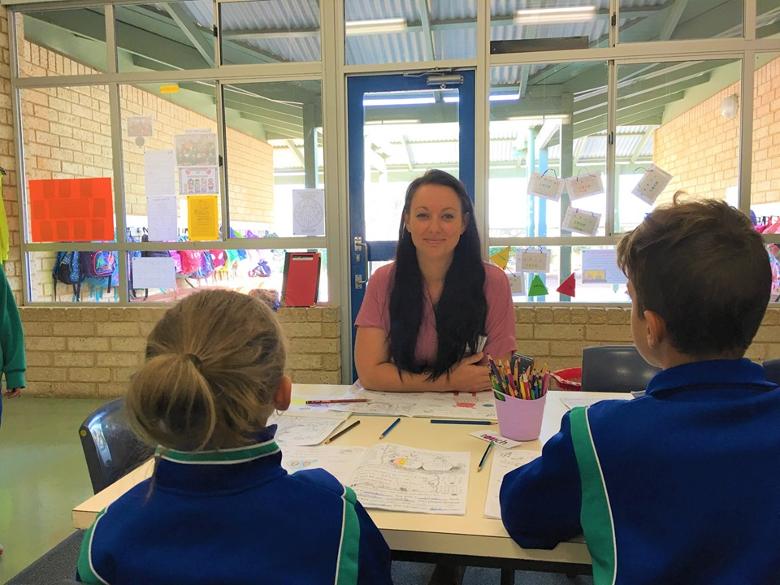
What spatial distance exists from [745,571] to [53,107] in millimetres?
4930

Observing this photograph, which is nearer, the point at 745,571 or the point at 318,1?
the point at 745,571

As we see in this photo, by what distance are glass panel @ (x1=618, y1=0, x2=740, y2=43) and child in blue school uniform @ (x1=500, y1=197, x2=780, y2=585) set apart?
3.30 meters

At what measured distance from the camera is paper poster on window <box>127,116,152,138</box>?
414 centimetres

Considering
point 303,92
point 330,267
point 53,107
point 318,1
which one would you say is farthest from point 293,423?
point 53,107

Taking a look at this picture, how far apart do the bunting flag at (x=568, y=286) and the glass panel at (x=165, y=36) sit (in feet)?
9.54

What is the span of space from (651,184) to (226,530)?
3.62 meters

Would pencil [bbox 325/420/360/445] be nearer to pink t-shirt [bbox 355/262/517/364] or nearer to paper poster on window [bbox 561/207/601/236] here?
pink t-shirt [bbox 355/262/517/364]

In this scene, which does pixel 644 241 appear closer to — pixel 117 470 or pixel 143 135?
pixel 117 470

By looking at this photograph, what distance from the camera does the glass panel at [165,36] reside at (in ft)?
13.2

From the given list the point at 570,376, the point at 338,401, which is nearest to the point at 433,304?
the point at 338,401

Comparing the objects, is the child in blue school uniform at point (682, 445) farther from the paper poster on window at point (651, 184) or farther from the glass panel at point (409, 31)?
the glass panel at point (409, 31)

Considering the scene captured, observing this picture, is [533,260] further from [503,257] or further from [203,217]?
[203,217]

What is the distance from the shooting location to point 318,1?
381 centimetres

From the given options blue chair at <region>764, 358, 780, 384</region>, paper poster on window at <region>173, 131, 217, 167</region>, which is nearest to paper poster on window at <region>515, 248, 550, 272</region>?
blue chair at <region>764, 358, 780, 384</region>
